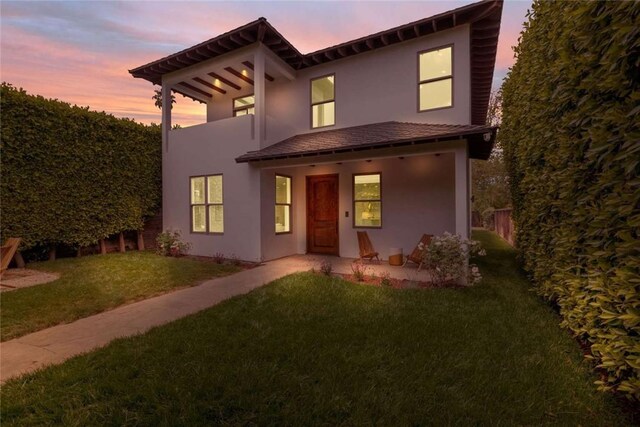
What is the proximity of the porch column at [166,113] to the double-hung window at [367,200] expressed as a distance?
7.08 m

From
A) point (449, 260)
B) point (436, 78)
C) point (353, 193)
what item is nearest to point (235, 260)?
point (353, 193)

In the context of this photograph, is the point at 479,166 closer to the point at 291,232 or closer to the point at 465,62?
the point at 465,62

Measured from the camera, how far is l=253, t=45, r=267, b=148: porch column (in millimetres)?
8680

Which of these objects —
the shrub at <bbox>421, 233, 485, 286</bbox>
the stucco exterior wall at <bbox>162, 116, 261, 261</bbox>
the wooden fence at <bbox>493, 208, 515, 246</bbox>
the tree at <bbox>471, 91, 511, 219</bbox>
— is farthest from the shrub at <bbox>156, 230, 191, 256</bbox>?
the tree at <bbox>471, 91, 511, 219</bbox>

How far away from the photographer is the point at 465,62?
304 inches

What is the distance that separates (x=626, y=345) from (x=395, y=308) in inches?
107

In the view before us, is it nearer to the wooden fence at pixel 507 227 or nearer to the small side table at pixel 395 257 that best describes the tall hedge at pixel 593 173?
the small side table at pixel 395 257

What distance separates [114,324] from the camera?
4.25m

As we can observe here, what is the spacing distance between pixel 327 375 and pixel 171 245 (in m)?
8.69

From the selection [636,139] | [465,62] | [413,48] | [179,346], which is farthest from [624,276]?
[413,48]

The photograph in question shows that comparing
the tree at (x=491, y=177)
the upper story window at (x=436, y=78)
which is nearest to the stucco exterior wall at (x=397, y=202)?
the upper story window at (x=436, y=78)

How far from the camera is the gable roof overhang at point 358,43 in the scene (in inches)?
293

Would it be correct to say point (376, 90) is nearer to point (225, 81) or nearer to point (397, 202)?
point (397, 202)

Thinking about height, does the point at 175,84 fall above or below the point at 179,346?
above
